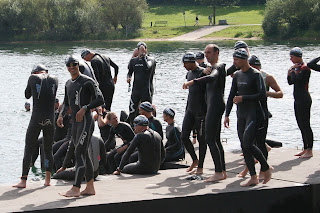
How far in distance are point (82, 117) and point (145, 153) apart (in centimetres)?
266

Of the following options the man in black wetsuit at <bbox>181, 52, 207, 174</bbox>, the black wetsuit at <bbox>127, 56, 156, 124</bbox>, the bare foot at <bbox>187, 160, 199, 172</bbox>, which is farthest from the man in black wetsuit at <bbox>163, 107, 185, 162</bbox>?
the black wetsuit at <bbox>127, 56, 156, 124</bbox>

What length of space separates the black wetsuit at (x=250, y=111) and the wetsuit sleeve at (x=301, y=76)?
2.71 m

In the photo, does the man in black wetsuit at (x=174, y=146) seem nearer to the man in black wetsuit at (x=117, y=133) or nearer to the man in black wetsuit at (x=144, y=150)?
the man in black wetsuit at (x=117, y=133)

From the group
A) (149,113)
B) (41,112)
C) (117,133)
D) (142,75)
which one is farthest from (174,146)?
(41,112)

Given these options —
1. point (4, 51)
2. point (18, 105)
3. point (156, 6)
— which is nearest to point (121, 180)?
point (18, 105)

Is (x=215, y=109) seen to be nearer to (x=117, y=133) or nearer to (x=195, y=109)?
(x=195, y=109)

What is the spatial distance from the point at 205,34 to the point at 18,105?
205ft

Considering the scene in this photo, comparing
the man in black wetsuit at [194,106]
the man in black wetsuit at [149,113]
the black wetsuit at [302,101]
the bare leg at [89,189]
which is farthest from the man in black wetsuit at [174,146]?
the bare leg at [89,189]

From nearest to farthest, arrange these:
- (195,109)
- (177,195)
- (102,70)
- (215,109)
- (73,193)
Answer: (73,193) → (177,195) → (215,109) → (195,109) → (102,70)

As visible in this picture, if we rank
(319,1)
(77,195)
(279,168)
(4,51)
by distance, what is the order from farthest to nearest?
(319,1) < (4,51) < (279,168) < (77,195)

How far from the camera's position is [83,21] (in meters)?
93.7

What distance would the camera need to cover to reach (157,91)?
3919 cm

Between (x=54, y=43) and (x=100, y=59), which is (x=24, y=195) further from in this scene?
(x=54, y=43)

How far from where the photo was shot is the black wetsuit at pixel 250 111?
487 inches
